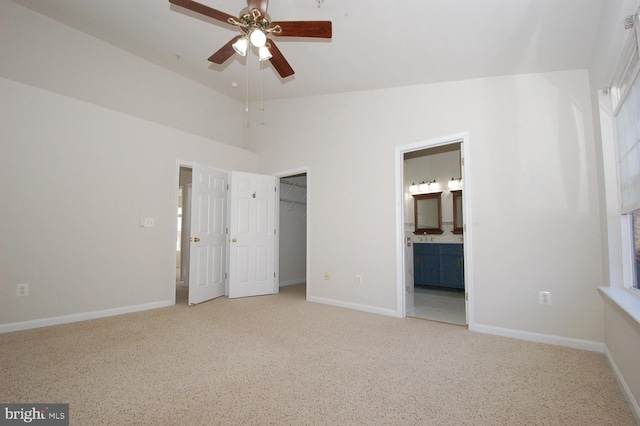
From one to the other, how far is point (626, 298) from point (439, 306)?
7.88 feet

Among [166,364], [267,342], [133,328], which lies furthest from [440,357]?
[133,328]

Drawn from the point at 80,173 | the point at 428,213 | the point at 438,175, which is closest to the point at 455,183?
the point at 438,175

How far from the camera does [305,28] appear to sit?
7.50 feet

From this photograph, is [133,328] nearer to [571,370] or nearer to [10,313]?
[10,313]

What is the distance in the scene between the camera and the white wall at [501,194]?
108 inches

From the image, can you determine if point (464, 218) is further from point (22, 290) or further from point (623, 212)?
point (22, 290)

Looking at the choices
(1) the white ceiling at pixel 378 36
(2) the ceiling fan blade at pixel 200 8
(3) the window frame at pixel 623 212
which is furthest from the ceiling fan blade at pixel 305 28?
(3) the window frame at pixel 623 212

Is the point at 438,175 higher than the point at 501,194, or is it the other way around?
the point at 438,175

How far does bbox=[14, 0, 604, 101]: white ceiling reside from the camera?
8.05 ft

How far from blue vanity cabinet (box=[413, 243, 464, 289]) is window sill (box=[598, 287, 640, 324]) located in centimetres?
293

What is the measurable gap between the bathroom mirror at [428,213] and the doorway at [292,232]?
93.6 inches

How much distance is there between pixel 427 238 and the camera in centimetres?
589

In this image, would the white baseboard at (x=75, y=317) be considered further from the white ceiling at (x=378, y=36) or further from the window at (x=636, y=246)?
the window at (x=636, y=246)

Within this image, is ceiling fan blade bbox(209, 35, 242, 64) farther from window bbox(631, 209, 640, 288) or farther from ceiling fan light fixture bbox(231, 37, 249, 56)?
window bbox(631, 209, 640, 288)
